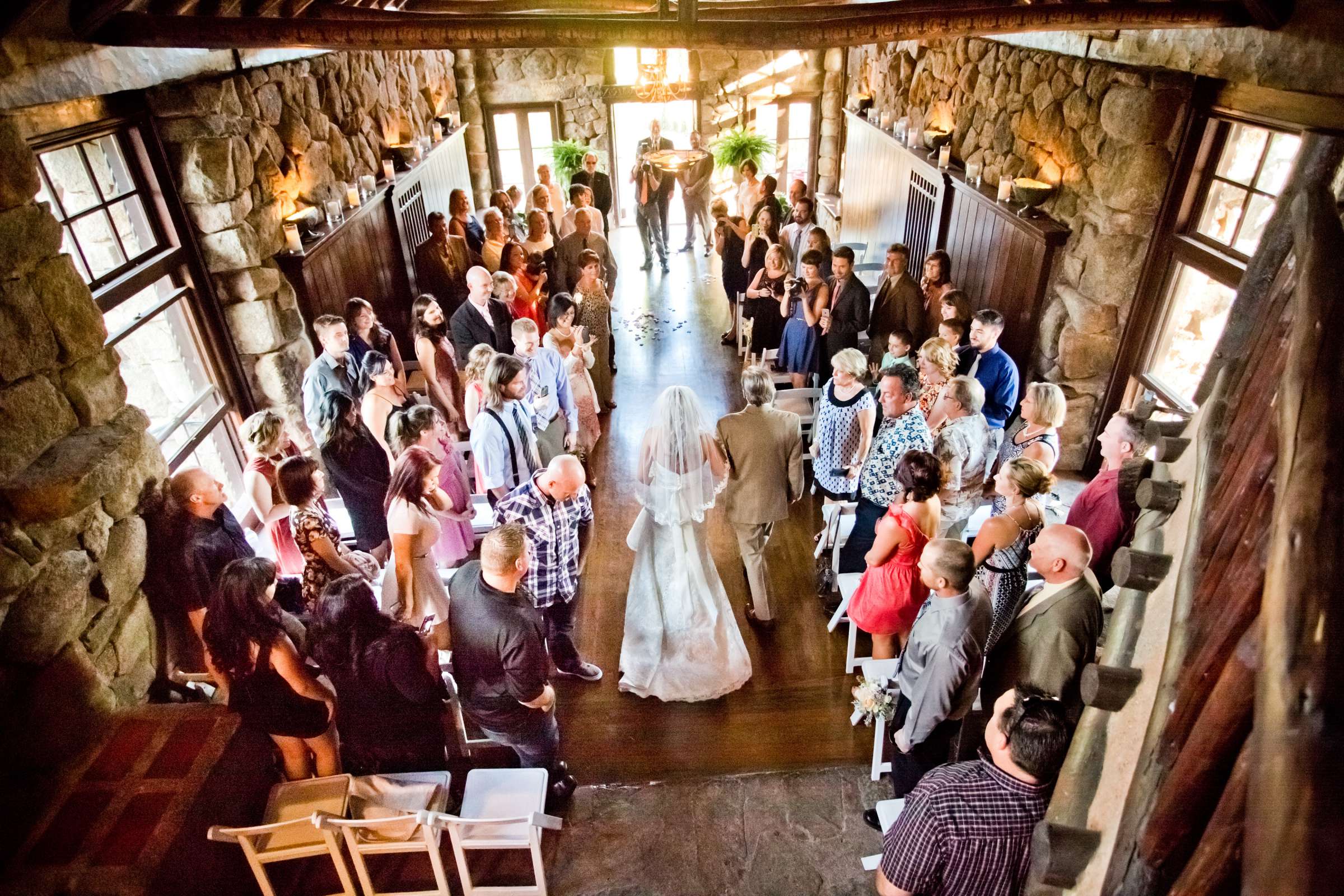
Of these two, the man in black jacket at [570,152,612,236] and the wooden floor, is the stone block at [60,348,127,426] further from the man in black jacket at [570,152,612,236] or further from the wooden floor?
the man in black jacket at [570,152,612,236]

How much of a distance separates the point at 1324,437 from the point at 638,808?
3.10 m

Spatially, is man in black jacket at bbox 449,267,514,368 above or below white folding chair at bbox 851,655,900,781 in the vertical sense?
above

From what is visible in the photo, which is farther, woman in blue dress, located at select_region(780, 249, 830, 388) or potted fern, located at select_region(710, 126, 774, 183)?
potted fern, located at select_region(710, 126, 774, 183)

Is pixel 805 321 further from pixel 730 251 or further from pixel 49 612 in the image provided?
pixel 49 612

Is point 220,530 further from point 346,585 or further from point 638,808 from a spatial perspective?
point 638,808

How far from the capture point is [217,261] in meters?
4.37

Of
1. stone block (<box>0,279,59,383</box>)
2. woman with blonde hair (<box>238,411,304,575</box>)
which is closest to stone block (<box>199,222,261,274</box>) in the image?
woman with blonde hair (<box>238,411,304,575</box>)

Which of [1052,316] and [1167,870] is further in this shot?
[1052,316]

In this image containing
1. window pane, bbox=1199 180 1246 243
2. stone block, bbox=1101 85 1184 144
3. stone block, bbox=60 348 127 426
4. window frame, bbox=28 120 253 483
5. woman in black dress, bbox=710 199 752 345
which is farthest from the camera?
woman in black dress, bbox=710 199 752 345

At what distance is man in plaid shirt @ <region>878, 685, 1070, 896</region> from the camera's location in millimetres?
1995

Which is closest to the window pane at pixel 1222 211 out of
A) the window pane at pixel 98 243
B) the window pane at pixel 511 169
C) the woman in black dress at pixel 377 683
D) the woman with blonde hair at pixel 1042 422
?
the woman with blonde hair at pixel 1042 422

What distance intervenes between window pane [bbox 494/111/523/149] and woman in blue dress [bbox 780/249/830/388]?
7.65 metres

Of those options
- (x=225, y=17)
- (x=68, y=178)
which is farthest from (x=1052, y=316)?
(x=68, y=178)

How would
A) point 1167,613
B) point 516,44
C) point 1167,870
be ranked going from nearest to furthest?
point 1167,870 < point 1167,613 < point 516,44
